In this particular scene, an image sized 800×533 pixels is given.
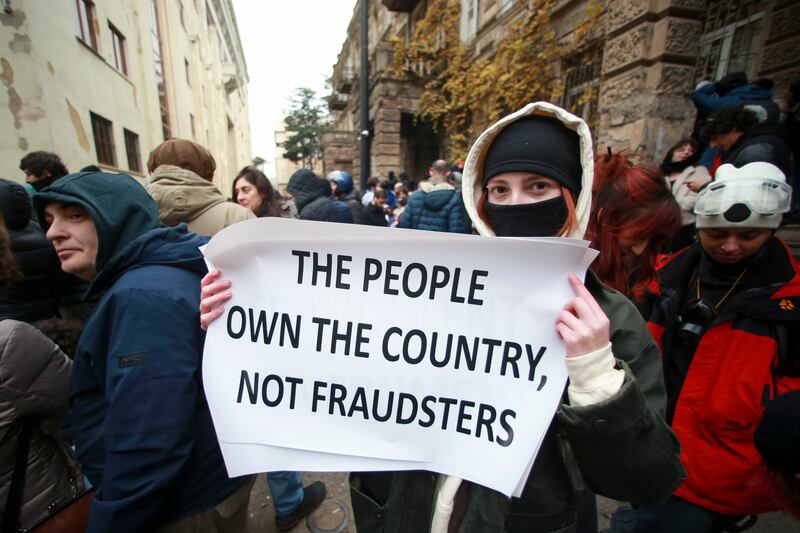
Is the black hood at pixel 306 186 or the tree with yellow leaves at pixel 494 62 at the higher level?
the tree with yellow leaves at pixel 494 62

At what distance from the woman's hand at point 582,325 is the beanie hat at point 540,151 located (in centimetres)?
32

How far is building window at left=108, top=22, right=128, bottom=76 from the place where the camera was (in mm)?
9672

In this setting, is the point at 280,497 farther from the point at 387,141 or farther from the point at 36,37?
the point at 387,141

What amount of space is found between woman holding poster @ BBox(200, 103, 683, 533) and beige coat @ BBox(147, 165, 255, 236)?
1.52m

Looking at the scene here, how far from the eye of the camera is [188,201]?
7.40 ft

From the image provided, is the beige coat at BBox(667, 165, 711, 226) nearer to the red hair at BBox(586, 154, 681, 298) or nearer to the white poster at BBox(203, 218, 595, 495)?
the red hair at BBox(586, 154, 681, 298)

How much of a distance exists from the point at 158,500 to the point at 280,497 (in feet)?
4.36

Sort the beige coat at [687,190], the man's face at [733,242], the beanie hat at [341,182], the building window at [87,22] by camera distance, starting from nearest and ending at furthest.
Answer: the man's face at [733,242]
the beige coat at [687,190]
the beanie hat at [341,182]
the building window at [87,22]

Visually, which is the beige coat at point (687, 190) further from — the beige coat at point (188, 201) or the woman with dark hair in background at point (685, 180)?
the beige coat at point (188, 201)

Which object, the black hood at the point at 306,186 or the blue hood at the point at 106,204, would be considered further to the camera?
the black hood at the point at 306,186

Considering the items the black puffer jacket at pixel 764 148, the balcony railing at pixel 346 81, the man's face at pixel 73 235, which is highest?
the balcony railing at pixel 346 81

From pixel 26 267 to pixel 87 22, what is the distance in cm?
985

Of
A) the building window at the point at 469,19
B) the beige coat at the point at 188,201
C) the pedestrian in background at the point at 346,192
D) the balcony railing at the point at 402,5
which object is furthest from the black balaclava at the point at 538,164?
the balcony railing at the point at 402,5

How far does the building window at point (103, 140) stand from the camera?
27.9ft
